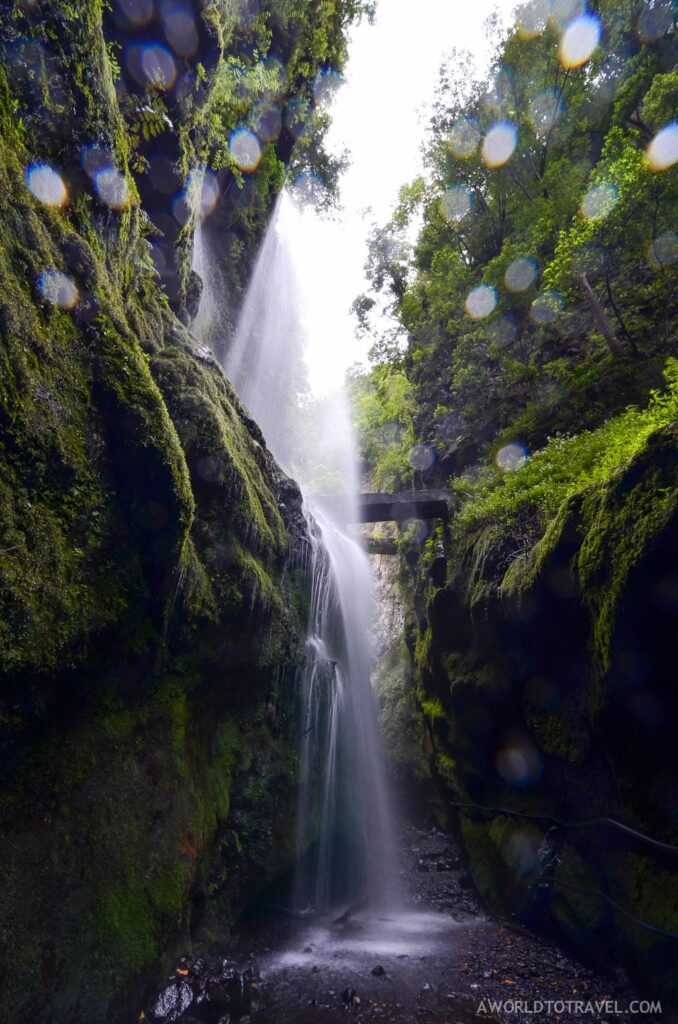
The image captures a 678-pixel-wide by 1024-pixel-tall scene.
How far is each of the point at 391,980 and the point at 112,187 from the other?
30.7 ft

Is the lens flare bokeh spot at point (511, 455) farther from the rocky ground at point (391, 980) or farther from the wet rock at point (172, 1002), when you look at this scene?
the wet rock at point (172, 1002)

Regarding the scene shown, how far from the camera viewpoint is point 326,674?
10.0 metres

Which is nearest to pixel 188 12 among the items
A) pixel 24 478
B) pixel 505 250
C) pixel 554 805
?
pixel 505 250

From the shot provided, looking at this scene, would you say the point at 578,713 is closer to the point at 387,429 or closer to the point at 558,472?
the point at 558,472

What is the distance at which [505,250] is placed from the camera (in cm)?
1261

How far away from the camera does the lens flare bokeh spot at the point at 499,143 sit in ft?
49.6

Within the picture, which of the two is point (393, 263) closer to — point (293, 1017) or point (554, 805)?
point (554, 805)

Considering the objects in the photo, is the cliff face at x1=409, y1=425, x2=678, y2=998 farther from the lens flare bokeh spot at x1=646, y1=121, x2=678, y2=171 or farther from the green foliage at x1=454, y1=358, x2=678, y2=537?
the lens flare bokeh spot at x1=646, y1=121, x2=678, y2=171

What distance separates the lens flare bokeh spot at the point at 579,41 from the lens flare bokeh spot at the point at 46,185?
16.0 meters

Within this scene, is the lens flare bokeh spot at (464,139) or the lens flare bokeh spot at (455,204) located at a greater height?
the lens flare bokeh spot at (464,139)

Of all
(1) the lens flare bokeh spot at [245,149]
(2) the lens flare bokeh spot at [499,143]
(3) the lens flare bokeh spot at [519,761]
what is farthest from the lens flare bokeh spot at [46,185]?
(2) the lens flare bokeh spot at [499,143]

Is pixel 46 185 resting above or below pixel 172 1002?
above

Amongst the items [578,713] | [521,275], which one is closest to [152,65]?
[521,275]

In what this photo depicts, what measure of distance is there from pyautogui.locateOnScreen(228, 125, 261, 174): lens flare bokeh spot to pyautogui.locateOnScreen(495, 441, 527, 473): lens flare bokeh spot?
31.1ft
